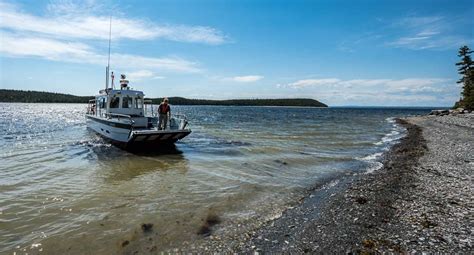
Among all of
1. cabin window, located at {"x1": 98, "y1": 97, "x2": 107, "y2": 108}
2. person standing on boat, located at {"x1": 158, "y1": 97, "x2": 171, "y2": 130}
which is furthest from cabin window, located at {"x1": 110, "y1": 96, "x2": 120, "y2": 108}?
person standing on boat, located at {"x1": 158, "y1": 97, "x2": 171, "y2": 130}

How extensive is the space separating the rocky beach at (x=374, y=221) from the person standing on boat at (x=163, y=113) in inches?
440

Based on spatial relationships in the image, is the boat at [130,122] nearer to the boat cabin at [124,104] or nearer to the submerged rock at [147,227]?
the boat cabin at [124,104]

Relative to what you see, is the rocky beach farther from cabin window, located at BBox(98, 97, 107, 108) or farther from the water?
cabin window, located at BBox(98, 97, 107, 108)

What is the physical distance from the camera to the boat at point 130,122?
59.3ft

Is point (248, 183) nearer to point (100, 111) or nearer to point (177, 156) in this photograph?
point (177, 156)

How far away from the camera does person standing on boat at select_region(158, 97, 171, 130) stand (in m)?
18.7

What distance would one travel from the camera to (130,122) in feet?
59.9

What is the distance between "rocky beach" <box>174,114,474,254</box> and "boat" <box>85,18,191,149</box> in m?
10.6

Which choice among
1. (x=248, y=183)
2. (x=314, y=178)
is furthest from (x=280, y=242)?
(x=314, y=178)

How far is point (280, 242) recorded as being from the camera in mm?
6297

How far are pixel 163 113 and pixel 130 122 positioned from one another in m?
2.00

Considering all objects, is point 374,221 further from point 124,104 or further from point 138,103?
point 124,104

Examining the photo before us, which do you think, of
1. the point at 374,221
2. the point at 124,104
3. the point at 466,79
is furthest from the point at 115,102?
the point at 466,79

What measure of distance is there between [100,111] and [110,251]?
62.0 ft
